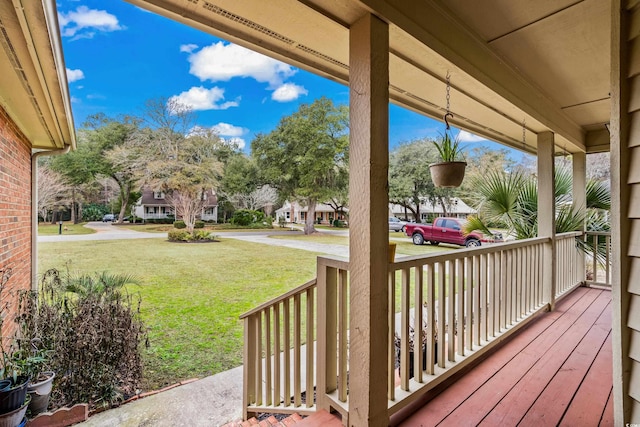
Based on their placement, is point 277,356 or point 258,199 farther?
point 258,199

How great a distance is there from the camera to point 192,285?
23.7ft

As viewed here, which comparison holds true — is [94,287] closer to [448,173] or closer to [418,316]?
[418,316]

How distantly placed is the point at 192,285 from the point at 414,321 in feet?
22.3

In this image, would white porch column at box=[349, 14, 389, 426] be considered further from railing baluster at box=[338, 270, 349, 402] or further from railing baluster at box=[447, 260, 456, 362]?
railing baluster at box=[447, 260, 456, 362]

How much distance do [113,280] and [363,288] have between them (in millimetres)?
3517

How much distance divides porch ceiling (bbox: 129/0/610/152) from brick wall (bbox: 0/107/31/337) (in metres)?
2.39

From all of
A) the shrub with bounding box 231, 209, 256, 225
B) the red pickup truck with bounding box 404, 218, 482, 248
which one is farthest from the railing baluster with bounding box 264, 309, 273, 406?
the shrub with bounding box 231, 209, 256, 225

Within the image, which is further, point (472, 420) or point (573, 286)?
point (573, 286)

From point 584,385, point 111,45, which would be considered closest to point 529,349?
point 584,385

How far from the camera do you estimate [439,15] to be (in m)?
1.55

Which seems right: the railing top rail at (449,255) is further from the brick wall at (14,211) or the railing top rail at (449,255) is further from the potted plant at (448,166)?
the brick wall at (14,211)

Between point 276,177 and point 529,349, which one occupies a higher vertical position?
point 276,177

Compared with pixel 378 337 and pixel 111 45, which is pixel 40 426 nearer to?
pixel 378 337

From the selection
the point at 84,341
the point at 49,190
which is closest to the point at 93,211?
the point at 49,190
